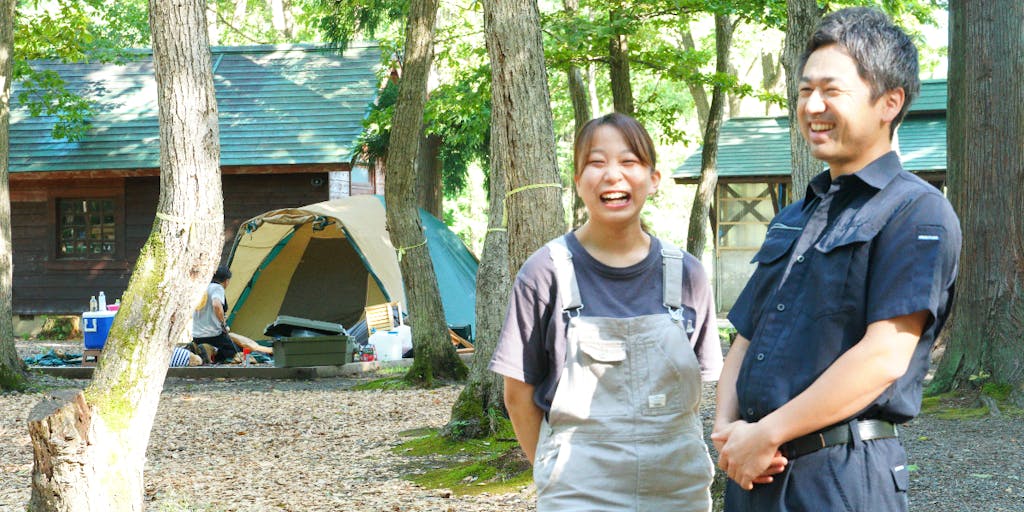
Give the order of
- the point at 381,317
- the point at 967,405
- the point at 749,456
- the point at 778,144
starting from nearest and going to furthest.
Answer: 1. the point at 749,456
2. the point at 967,405
3. the point at 381,317
4. the point at 778,144

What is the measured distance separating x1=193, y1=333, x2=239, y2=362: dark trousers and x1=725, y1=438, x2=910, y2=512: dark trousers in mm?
12149

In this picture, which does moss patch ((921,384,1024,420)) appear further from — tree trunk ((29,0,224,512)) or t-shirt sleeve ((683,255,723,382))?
t-shirt sleeve ((683,255,723,382))

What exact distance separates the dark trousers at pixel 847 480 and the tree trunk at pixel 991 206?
6438mm

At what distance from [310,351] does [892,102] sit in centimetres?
1120

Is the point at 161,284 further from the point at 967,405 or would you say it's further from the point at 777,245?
the point at 967,405

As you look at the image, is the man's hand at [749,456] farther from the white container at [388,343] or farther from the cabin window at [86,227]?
the cabin window at [86,227]

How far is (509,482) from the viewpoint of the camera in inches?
234

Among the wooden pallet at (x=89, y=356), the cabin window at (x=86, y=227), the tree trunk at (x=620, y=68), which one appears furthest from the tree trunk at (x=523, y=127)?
the cabin window at (x=86, y=227)

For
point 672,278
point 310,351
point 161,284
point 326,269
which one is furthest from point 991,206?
point 326,269

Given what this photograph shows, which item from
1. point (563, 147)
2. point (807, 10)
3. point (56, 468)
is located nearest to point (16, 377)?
point (56, 468)

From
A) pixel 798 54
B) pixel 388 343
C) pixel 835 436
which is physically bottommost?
pixel 388 343

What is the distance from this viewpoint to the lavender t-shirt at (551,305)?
8.52 feet

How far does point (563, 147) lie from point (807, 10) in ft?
118

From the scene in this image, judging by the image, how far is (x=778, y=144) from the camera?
23.7 m
